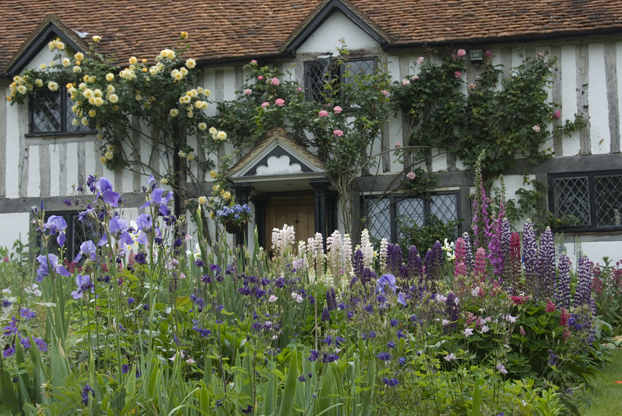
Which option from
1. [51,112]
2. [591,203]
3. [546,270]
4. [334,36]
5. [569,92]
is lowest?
[546,270]

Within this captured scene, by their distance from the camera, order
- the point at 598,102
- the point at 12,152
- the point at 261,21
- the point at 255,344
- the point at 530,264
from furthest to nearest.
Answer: the point at 261,21 < the point at 12,152 < the point at 598,102 < the point at 530,264 < the point at 255,344

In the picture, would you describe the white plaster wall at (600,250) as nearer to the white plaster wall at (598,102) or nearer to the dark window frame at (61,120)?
the white plaster wall at (598,102)

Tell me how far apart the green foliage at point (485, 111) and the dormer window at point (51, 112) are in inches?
235

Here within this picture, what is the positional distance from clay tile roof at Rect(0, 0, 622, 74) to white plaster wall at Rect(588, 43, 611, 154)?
1.38 feet

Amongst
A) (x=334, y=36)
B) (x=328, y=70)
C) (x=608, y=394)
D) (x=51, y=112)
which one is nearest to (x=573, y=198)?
(x=328, y=70)

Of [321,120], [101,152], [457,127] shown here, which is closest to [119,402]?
[321,120]

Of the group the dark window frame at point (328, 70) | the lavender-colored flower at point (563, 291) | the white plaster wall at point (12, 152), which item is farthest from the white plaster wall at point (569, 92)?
the white plaster wall at point (12, 152)

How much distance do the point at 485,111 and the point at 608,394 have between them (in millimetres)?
6054

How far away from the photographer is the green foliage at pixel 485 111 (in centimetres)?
983

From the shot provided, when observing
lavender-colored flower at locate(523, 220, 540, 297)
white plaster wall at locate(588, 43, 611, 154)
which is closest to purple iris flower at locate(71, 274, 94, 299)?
lavender-colored flower at locate(523, 220, 540, 297)

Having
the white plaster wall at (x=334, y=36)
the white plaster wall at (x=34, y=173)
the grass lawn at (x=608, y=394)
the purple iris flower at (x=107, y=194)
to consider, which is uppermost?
the white plaster wall at (x=334, y=36)

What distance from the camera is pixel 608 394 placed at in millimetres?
4789

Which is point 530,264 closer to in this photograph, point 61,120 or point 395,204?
point 395,204

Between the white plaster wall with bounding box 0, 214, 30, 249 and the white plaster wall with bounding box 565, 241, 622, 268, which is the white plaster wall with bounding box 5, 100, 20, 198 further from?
the white plaster wall with bounding box 565, 241, 622, 268
